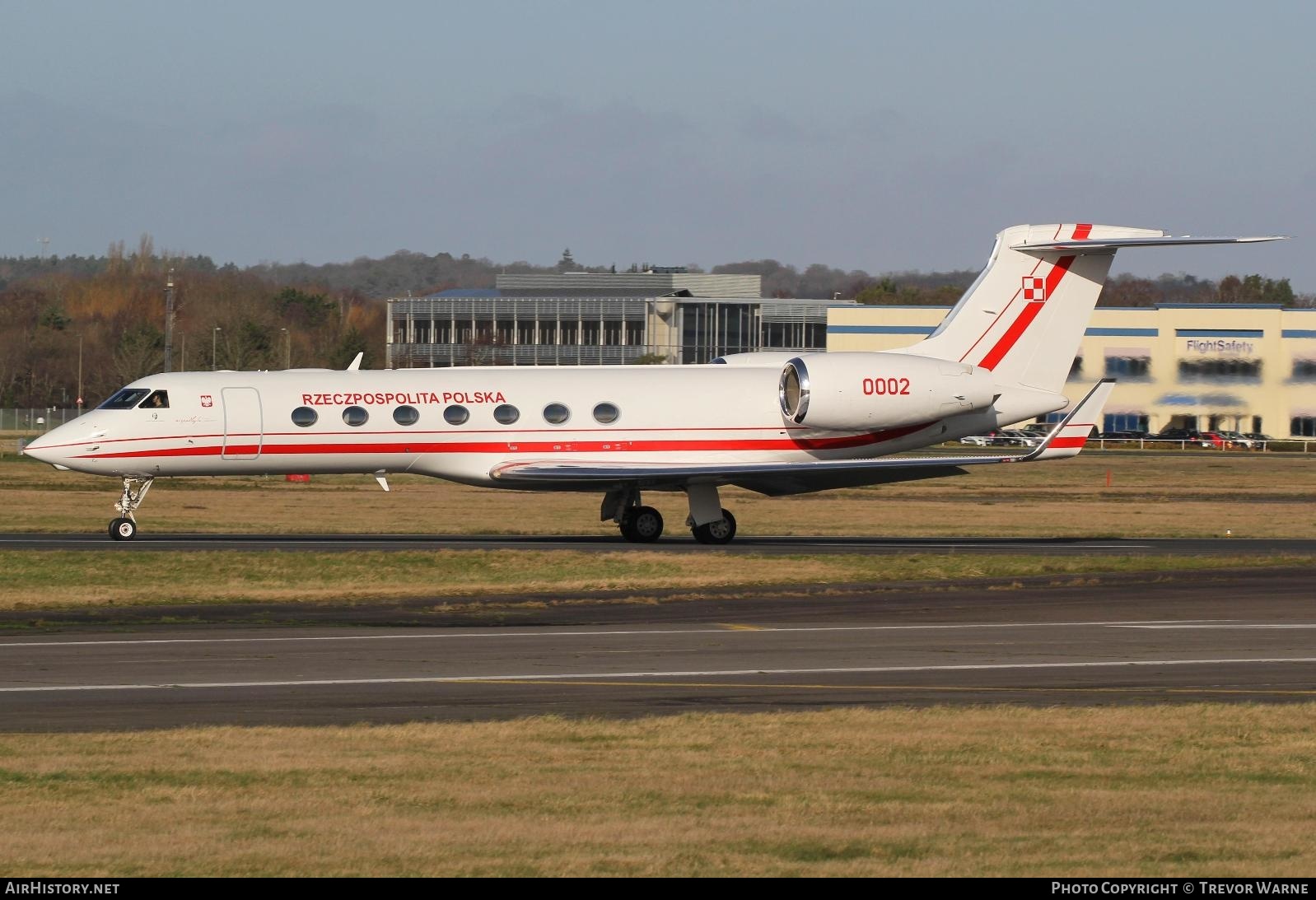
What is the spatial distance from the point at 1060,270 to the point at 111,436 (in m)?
A: 17.4

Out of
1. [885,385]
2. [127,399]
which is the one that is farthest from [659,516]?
[127,399]

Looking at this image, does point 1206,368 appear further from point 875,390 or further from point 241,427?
point 241,427

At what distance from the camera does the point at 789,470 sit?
2869 cm

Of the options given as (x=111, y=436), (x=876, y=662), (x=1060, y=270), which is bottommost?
(x=876, y=662)

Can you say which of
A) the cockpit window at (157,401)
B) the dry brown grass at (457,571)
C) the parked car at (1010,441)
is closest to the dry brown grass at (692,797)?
the dry brown grass at (457,571)

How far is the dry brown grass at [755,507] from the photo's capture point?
36.0m

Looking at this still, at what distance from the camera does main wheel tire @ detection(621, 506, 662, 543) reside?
100.0ft

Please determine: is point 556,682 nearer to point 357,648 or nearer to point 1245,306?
point 357,648

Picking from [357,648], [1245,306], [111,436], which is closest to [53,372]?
[1245,306]

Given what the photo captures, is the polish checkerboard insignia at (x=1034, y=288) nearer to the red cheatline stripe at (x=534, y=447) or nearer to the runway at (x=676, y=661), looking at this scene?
the red cheatline stripe at (x=534, y=447)

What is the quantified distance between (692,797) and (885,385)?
20386 millimetres

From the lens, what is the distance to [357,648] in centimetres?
1750

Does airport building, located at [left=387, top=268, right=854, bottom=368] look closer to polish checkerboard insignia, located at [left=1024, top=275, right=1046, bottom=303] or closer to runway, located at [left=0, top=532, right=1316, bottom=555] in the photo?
runway, located at [left=0, top=532, right=1316, bottom=555]

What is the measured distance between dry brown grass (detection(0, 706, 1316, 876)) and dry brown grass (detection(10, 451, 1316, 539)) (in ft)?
71.0
